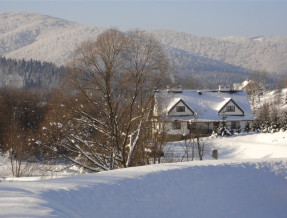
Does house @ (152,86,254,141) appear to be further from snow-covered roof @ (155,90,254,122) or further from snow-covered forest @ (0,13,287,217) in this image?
snow-covered forest @ (0,13,287,217)

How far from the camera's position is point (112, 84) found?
15.4m

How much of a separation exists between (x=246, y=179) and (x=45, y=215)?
800 centimetres

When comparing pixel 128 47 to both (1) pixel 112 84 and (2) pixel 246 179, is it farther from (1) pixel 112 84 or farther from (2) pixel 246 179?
(2) pixel 246 179

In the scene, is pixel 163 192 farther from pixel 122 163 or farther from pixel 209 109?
pixel 209 109

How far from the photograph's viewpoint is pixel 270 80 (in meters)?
170

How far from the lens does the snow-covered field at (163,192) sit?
735cm

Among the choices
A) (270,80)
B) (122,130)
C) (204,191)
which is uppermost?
(270,80)

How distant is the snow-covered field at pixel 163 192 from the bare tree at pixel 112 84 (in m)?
4.11

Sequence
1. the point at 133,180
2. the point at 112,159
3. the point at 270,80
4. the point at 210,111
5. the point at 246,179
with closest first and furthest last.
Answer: the point at 133,180 < the point at 246,179 < the point at 112,159 < the point at 210,111 < the point at 270,80

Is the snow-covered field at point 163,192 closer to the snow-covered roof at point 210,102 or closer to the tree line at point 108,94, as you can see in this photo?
the tree line at point 108,94

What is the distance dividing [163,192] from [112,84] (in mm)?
6393

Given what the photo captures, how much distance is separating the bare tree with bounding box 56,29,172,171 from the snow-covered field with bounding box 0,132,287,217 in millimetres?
4114

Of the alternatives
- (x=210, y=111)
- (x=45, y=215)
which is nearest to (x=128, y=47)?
(x=45, y=215)

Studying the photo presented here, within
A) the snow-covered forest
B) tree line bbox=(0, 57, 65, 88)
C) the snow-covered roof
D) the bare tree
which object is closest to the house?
the snow-covered roof
